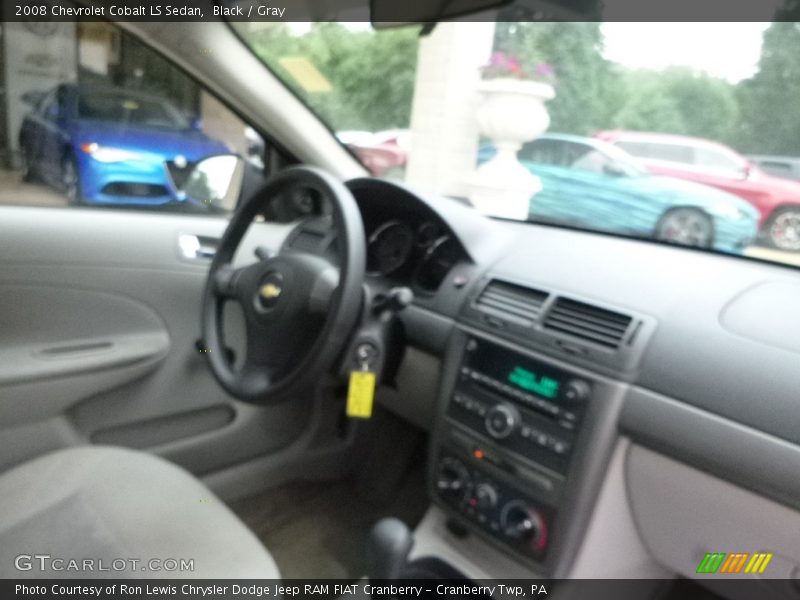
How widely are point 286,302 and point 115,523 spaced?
57 cm

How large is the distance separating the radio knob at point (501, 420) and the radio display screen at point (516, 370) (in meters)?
0.06

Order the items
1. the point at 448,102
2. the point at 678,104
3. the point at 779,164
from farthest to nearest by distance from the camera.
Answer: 1. the point at 448,102
2. the point at 678,104
3. the point at 779,164

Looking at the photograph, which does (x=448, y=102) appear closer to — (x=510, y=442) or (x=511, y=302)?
(x=511, y=302)

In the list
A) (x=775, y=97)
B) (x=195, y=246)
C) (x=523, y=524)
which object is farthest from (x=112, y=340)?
(x=775, y=97)

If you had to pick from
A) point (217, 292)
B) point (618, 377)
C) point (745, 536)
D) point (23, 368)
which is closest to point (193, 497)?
point (217, 292)

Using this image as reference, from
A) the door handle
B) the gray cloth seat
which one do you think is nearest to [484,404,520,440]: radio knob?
the gray cloth seat

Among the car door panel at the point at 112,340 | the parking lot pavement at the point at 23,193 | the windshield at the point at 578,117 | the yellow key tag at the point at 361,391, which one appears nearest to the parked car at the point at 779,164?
the windshield at the point at 578,117

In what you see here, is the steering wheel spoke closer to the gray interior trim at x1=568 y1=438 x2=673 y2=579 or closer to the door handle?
the door handle

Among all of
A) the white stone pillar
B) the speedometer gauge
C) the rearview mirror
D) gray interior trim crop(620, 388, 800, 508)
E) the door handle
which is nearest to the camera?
gray interior trim crop(620, 388, 800, 508)

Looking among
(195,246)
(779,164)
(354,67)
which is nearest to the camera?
(779,164)

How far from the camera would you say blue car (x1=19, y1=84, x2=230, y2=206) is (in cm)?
189

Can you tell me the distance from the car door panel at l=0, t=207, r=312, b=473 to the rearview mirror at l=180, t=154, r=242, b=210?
75 mm

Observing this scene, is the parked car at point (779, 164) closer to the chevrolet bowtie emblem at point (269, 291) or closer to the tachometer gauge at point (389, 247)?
the tachometer gauge at point (389, 247)

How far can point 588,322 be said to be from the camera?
1.46 m
